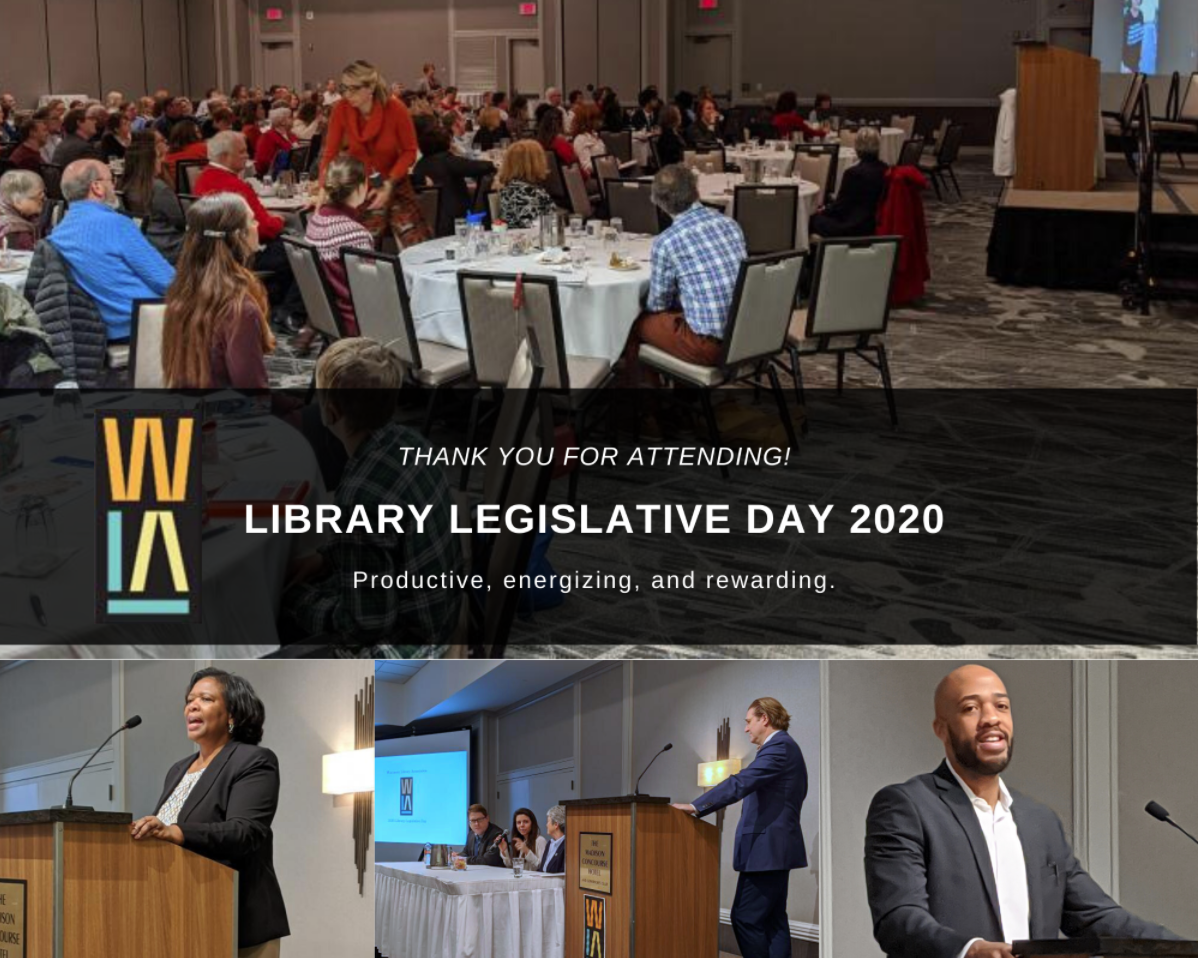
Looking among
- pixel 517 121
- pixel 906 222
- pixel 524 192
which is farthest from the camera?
pixel 517 121

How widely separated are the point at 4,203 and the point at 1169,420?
5680mm

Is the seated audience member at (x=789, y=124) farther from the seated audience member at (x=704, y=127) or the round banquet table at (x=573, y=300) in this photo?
the round banquet table at (x=573, y=300)

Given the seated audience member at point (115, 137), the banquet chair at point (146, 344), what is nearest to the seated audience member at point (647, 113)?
the seated audience member at point (115, 137)

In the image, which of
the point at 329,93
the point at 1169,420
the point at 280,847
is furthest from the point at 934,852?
the point at 329,93

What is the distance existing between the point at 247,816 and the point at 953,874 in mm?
1373

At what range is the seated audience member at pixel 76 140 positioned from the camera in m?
10.5

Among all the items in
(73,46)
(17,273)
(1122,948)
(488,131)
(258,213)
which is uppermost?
(73,46)

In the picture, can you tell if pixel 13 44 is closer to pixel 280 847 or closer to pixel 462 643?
pixel 280 847

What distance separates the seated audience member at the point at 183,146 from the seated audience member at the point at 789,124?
7.81 meters

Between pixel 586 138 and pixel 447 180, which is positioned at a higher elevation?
pixel 586 138

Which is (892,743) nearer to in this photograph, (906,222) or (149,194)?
(906,222)

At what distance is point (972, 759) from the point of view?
7.61ft

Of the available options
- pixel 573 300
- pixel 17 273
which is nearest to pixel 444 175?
pixel 17 273
